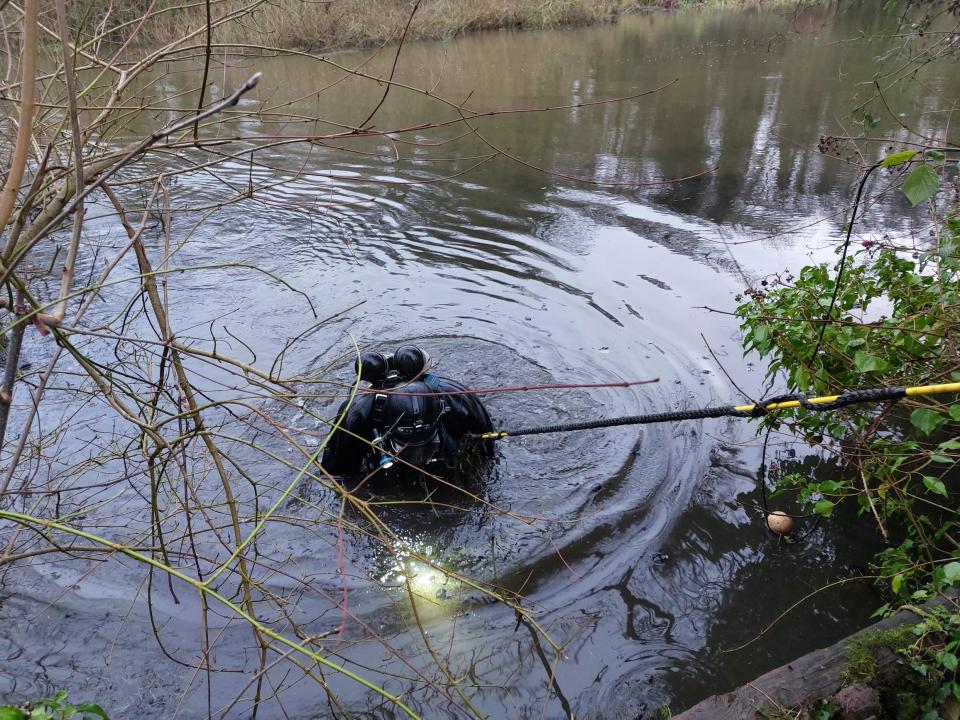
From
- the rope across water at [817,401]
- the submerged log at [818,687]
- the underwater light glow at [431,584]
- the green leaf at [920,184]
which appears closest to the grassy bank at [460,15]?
the underwater light glow at [431,584]

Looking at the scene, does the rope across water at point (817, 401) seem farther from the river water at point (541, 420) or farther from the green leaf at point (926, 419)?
the river water at point (541, 420)

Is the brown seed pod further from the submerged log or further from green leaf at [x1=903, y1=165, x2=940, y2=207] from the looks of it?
green leaf at [x1=903, y1=165, x2=940, y2=207]

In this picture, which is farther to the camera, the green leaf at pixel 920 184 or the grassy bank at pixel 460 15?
the grassy bank at pixel 460 15

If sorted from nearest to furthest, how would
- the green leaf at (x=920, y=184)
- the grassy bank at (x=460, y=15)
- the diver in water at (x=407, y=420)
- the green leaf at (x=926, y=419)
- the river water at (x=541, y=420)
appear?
the green leaf at (x=920, y=184) < the green leaf at (x=926, y=419) < the river water at (x=541, y=420) < the diver in water at (x=407, y=420) < the grassy bank at (x=460, y=15)

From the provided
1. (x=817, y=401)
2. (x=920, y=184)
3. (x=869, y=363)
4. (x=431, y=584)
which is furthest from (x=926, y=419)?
(x=431, y=584)

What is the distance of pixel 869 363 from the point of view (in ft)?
9.93

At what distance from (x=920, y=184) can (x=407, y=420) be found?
2710mm

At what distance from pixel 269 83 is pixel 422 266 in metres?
11.8

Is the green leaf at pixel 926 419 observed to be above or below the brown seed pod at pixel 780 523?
above

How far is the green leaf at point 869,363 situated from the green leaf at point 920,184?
104 cm

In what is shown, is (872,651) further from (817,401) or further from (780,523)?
(780,523)

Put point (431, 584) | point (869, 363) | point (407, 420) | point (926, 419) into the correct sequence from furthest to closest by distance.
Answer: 1. point (407, 420)
2. point (431, 584)
3. point (869, 363)
4. point (926, 419)

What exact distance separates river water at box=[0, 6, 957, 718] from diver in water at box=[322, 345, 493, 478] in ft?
1.03

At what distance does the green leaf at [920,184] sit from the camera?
2.10m
